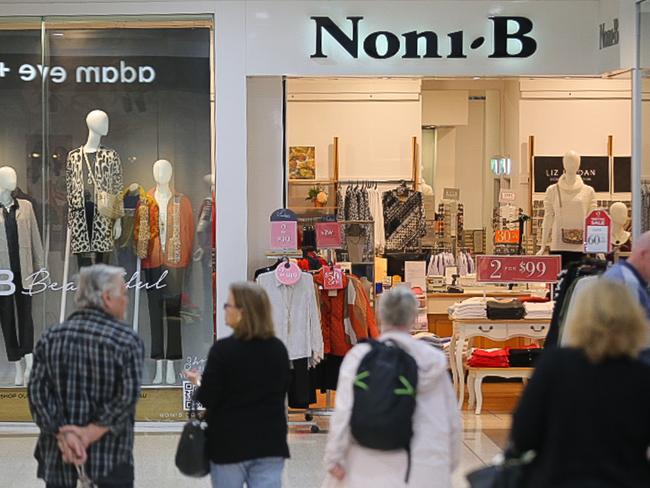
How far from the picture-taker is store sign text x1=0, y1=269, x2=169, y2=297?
877 centimetres

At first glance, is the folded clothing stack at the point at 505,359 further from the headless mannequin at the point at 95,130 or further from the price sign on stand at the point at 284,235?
the headless mannequin at the point at 95,130

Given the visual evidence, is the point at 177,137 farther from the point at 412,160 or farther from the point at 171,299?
the point at 412,160

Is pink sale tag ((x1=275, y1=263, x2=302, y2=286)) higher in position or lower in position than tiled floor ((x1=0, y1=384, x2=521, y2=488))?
higher

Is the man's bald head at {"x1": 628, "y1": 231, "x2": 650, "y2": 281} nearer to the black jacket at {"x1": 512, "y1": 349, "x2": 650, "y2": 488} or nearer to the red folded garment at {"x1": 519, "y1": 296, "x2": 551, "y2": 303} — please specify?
the black jacket at {"x1": 512, "y1": 349, "x2": 650, "y2": 488}

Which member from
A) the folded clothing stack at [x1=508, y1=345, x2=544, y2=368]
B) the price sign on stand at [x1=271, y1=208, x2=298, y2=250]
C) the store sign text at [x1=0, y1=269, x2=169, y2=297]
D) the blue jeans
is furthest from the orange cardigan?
the blue jeans

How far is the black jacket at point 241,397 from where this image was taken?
179 inches

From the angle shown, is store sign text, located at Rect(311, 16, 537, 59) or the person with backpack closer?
the person with backpack

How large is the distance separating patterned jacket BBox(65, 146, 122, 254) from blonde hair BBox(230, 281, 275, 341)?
4.35 meters

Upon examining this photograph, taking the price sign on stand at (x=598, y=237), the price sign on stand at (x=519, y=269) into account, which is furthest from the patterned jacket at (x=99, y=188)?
the price sign on stand at (x=598, y=237)

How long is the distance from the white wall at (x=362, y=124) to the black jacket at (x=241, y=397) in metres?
8.65

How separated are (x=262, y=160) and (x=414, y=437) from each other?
518cm

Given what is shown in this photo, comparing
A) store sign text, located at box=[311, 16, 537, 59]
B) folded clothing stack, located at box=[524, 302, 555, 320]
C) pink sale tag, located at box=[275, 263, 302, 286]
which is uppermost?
store sign text, located at box=[311, 16, 537, 59]

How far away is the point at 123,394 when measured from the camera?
435 cm

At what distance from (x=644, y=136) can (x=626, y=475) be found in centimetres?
582
